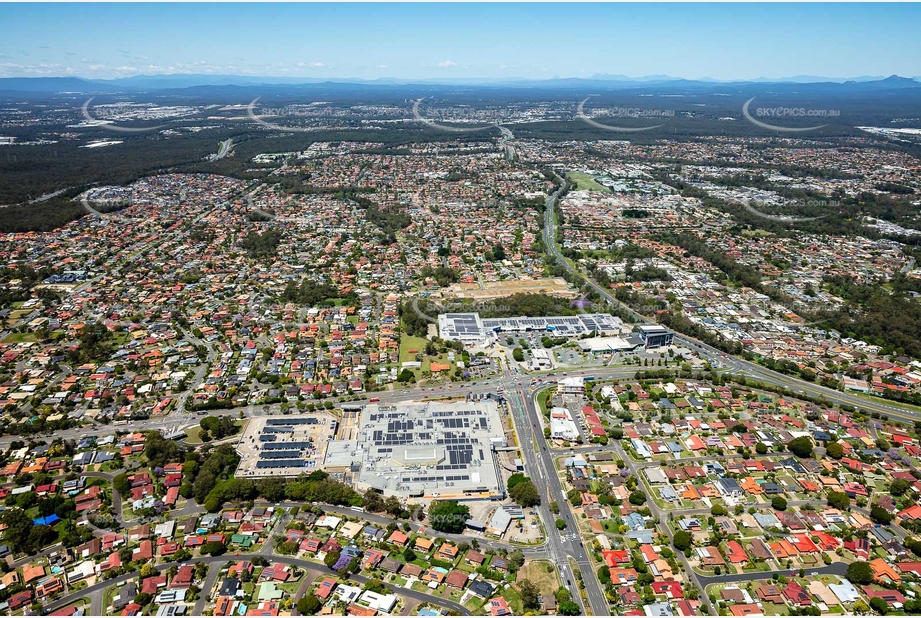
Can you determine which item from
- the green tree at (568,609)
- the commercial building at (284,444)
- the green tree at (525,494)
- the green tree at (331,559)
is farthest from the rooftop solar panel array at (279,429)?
the green tree at (568,609)

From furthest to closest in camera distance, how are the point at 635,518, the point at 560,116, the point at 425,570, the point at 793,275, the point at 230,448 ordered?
1. the point at 560,116
2. the point at 793,275
3. the point at 230,448
4. the point at 635,518
5. the point at 425,570

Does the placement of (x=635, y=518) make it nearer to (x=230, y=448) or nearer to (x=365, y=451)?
(x=365, y=451)

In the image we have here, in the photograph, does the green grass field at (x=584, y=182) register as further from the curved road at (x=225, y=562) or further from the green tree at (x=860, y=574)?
the curved road at (x=225, y=562)

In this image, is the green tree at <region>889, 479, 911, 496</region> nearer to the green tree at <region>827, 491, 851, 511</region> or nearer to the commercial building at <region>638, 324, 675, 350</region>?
the green tree at <region>827, 491, 851, 511</region>

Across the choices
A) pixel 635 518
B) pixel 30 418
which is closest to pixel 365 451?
pixel 635 518

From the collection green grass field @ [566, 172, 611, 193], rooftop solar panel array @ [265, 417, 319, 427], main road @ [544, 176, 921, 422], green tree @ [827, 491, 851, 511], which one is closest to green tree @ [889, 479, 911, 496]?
green tree @ [827, 491, 851, 511]
